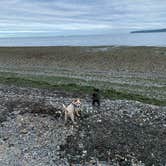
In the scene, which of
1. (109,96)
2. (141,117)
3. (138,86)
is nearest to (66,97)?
(109,96)

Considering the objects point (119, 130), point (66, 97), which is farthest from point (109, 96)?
point (119, 130)

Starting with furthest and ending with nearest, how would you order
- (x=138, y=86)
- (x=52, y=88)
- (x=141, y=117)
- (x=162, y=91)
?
(x=138, y=86)
(x=162, y=91)
(x=52, y=88)
(x=141, y=117)

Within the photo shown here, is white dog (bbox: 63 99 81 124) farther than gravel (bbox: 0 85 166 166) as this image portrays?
Yes

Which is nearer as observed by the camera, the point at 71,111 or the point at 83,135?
the point at 83,135

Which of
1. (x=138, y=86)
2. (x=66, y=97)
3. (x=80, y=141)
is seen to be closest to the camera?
(x=80, y=141)

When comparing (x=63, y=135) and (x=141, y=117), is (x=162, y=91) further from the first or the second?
(x=63, y=135)

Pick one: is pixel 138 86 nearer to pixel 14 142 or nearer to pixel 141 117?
pixel 141 117

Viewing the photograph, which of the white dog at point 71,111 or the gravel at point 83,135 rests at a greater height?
the white dog at point 71,111

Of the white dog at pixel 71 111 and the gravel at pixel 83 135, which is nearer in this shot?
the gravel at pixel 83 135

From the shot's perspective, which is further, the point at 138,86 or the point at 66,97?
the point at 138,86

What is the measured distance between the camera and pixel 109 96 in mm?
17672

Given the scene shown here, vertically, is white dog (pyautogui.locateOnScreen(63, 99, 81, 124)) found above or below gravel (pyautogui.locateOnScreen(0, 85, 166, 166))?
above

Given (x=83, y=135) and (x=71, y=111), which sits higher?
(x=71, y=111)

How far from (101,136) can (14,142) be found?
8.91ft
